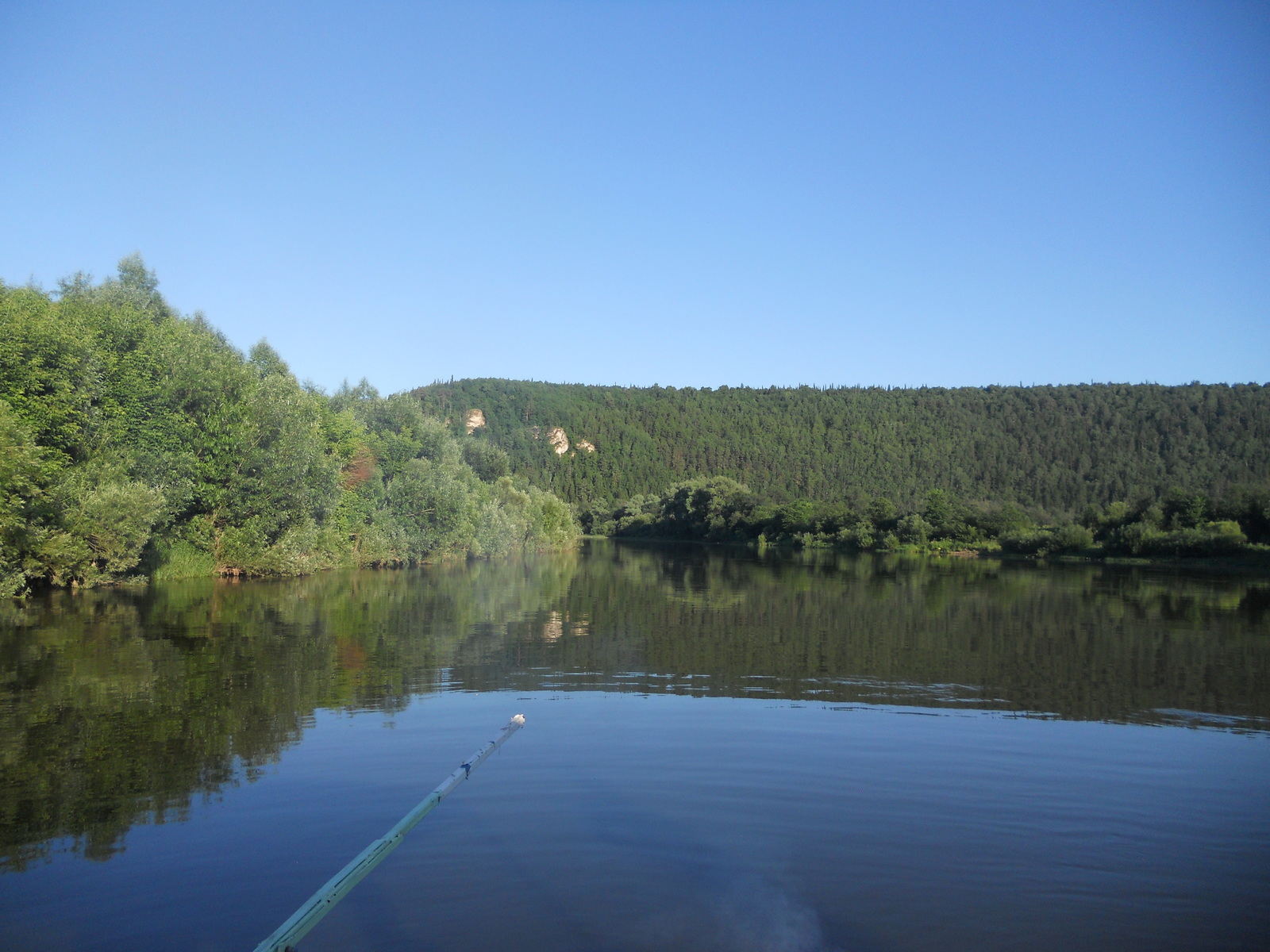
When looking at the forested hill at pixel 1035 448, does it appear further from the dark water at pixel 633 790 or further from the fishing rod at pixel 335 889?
the fishing rod at pixel 335 889

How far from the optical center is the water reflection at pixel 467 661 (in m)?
11.3

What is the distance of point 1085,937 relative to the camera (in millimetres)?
7086

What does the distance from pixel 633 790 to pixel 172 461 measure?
32.6 meters

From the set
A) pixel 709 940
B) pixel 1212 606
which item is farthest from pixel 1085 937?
pixel 1212 606

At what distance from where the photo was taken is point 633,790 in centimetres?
1060

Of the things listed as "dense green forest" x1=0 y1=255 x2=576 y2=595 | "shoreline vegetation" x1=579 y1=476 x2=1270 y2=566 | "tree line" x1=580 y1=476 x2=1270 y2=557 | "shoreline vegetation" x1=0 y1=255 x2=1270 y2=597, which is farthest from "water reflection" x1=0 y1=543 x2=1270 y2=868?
"tree line" x1=580 y1=476 x2=1270 y2=557

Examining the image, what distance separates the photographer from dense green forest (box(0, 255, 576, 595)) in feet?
95.0

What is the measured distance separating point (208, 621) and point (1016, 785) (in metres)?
21.6

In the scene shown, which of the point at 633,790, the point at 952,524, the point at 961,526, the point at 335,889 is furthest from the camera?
the point at 952,524

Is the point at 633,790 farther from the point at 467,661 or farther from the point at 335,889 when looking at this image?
the point at 467,661

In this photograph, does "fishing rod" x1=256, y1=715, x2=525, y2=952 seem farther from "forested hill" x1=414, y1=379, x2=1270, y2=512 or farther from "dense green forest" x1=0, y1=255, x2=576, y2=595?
"forested hill" x1=414, y1=379, x2=1270, y2=512

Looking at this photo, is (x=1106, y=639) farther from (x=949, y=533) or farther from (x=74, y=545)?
(x=949, y=533)

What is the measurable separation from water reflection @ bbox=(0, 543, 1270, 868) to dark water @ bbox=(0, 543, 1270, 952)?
11cm

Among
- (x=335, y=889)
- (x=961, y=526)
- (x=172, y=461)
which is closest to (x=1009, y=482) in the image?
(x=961, y=526)
